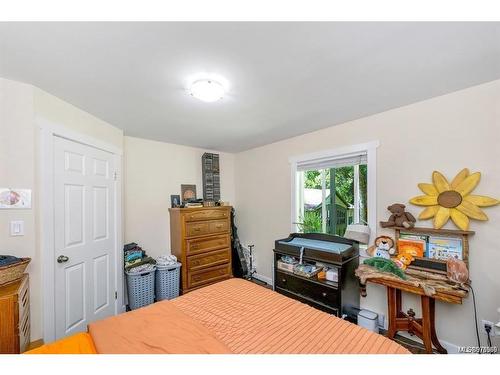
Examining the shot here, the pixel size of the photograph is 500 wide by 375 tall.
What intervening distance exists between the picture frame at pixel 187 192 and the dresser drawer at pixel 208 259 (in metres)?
0.92

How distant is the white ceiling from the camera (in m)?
1.07

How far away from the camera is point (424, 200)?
1.91m

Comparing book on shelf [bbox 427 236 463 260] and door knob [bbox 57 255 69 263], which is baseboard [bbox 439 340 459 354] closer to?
book on shelf [bbox 427 236 463 260]

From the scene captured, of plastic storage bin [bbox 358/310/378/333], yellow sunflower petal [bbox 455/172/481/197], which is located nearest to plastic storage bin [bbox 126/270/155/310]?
plastic storage bin [bbox 358/310/378/333]

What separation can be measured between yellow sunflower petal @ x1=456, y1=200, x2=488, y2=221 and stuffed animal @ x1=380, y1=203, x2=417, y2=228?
343 mm

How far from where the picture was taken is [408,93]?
70.5 inches

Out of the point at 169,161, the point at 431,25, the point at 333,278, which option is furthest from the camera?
the point at 169,161

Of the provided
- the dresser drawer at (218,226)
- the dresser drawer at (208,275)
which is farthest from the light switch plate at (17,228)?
the dresser drawer at (218,226)

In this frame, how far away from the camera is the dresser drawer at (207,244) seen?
9.89 feet

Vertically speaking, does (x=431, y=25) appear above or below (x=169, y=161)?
above
